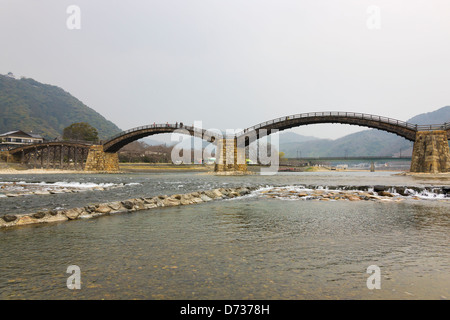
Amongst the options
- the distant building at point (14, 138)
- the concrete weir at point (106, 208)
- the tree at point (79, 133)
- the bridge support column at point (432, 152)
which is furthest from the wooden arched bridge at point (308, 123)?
the concrete weir at point (106, 208)

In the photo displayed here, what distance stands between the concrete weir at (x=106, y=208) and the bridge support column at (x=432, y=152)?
41.4 m

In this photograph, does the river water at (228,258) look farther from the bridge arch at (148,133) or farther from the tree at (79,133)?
the tree at (79,133)

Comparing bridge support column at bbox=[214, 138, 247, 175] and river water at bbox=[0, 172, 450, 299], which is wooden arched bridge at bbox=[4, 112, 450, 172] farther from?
river water at bbox=[0, 172, 450, 299]

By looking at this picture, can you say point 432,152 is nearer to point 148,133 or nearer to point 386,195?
point 386,195

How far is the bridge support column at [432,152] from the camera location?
46062 millimetres

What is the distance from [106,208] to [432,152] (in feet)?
171

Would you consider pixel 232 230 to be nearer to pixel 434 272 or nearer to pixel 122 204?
pixel 434 272

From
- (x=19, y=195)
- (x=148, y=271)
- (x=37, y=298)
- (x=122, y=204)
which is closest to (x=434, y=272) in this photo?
(x=148, y=271)

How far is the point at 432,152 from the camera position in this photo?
4666cm

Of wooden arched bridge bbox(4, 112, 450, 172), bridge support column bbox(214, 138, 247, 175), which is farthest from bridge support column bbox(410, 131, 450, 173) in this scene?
bridge support column bbox(214, 138, 247, 175)

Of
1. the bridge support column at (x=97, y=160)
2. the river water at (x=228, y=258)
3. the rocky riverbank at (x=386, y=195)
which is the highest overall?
the bridge support column at (x=97, y=160)

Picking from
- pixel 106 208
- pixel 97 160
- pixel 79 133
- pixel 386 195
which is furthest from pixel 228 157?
pixel 79 133
